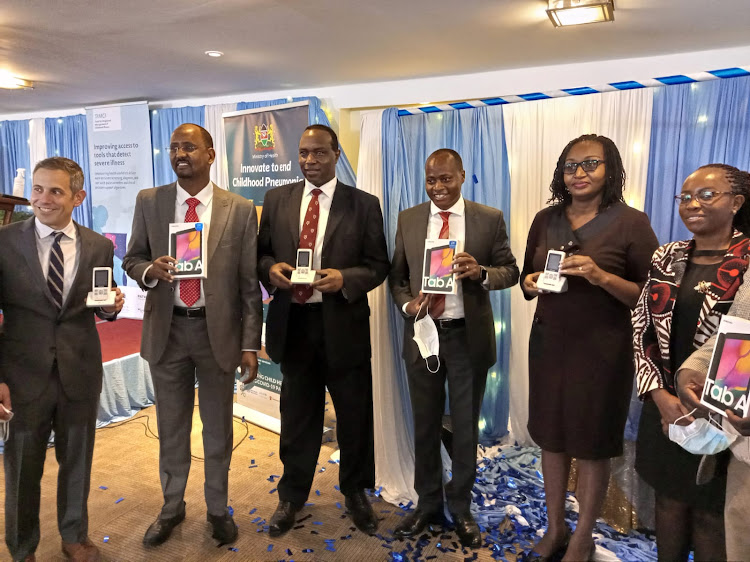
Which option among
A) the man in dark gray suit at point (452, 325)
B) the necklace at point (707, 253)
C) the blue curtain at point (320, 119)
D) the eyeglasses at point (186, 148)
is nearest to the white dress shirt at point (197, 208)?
the eyeglasses at point (186, 148)

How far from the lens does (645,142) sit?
308 centimetres

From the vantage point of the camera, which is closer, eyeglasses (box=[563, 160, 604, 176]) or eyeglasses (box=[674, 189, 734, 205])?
eyeglasses (box=[674, 189, 734, 205])

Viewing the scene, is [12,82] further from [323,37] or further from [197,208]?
[197,208]

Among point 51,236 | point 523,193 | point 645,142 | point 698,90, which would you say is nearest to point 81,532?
point 51,236

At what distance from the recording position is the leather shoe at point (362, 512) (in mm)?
2869

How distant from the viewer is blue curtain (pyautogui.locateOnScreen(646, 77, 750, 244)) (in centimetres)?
314

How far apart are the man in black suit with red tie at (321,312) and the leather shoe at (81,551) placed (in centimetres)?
84

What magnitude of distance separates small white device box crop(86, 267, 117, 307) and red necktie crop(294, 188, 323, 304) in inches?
32.5

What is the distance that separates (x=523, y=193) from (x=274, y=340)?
185 cm

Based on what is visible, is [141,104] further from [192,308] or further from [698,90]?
[698,90]

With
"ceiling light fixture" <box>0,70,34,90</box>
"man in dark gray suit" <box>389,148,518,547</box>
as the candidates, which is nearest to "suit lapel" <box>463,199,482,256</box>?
"man in dark gray suit" <box>389,148,518,547</box>

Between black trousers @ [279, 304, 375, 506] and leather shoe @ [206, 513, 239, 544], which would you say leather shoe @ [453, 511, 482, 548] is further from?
leather shoe @ [206, 513, 239, 544]

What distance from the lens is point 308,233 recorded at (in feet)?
8.84

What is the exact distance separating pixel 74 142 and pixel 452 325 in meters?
6.18
